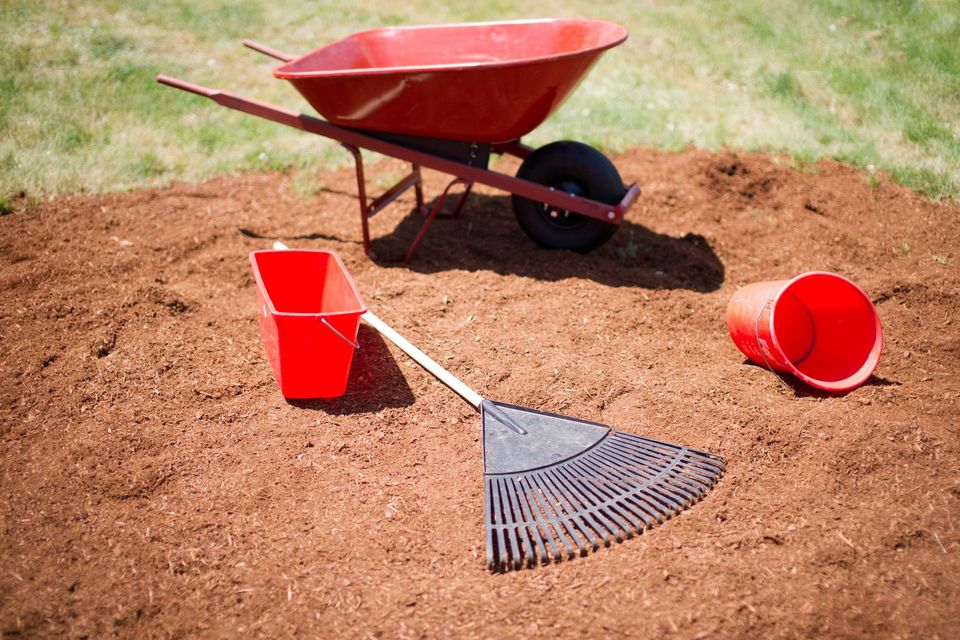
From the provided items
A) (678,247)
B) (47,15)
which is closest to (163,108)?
(47,15)

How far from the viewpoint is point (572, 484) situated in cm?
274

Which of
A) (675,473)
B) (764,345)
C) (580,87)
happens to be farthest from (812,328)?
(580,87)

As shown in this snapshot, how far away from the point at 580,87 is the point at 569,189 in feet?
9.27

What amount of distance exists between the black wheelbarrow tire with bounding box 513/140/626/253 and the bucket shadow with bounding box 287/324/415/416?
49.8 inches

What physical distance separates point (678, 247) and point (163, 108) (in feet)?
14.1

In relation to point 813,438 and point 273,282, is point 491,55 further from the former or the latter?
point 813,438

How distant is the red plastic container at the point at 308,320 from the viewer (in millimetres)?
2953

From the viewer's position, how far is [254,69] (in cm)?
659

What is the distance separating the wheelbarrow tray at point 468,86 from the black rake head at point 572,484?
1.66m

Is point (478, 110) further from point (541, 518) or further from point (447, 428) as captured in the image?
point (541, 518)

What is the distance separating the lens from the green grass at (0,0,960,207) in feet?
17.1

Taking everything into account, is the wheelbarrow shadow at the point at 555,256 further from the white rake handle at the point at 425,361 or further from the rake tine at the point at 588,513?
the rake tine at the point at 588,513

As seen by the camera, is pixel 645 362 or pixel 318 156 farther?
pixel 318 156

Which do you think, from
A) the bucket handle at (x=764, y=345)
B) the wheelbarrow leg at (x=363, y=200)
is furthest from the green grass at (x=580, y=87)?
the bucket handle at (x=764, y=345)
